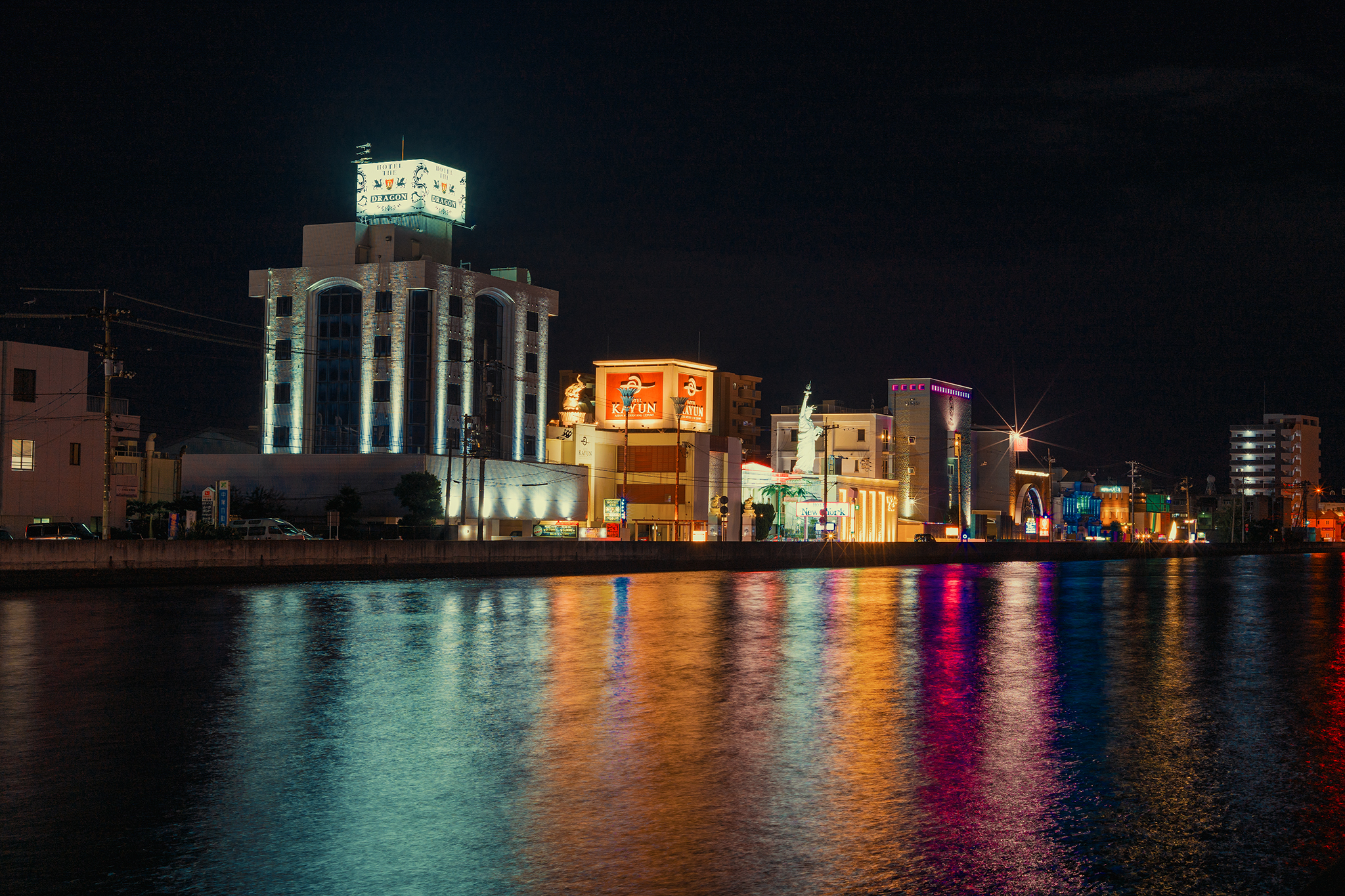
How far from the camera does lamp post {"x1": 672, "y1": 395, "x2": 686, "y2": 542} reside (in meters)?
90.3

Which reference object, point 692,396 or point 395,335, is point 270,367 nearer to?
point 395,335

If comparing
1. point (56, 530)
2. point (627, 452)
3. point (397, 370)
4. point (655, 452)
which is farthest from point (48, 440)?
point (655, 452)

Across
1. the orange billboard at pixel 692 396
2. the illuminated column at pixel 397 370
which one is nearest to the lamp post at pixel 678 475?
the orange billboard at pixel 692 396

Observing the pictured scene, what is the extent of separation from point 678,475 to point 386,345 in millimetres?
22939

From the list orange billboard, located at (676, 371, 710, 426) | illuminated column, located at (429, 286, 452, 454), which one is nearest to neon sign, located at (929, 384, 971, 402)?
orange billboard, located at (676, 371, 710, 426)

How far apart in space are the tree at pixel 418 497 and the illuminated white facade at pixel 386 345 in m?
12.1

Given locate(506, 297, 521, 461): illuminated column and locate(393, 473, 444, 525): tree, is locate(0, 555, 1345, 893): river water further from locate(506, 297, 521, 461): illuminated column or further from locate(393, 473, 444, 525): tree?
locate(506, 297, 521, 461): illuminated column

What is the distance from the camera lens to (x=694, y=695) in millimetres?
14578

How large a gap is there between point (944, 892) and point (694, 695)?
790cm

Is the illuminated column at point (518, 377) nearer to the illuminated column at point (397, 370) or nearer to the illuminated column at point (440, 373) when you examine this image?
the illuminated column at point (440, 373)

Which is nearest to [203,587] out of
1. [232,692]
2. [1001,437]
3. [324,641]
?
[324,641]

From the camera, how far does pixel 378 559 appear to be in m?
44.8

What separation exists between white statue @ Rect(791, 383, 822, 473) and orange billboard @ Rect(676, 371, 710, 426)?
21004 millimetres

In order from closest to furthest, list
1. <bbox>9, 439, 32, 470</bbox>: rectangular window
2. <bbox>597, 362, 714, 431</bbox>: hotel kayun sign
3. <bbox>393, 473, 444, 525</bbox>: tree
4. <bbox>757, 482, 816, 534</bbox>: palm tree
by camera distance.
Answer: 1. <bbox>9, 439, 32, 470</bbox>: rectangular window
2. <bbox>393, 473, 444, 525</bbox>: tree
3. <bbox>597, 362, 714, 431</bbox>: hotel kayun sign
4. <bbox>757, 482, 816, 534</bbox>: palm tree
